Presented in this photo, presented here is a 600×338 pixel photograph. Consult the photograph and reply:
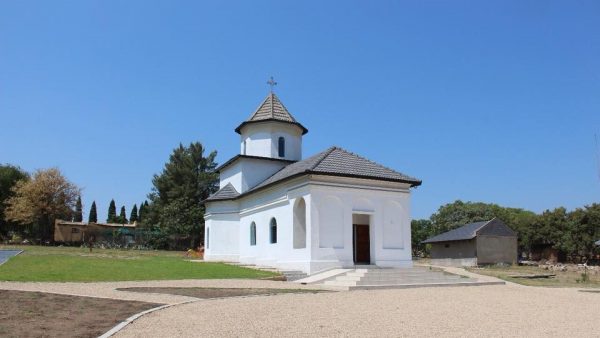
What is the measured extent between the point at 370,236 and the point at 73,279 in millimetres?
13176

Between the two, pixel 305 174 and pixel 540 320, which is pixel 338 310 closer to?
pixel 540 320

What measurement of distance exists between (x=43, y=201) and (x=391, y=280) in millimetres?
46607

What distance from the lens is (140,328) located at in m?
8.25

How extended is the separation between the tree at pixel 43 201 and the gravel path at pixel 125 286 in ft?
137

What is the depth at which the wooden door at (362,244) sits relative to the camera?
24047mm

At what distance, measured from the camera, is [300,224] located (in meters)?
24.1

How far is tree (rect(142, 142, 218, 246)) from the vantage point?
54.5m

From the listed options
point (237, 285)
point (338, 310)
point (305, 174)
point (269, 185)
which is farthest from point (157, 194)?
point (338, 310)

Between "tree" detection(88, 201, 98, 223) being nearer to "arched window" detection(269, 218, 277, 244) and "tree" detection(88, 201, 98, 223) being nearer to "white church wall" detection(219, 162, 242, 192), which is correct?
"white church wall" detection(219, 162, 242, 192)

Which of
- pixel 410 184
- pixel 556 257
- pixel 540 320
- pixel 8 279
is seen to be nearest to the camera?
pixel 540 320

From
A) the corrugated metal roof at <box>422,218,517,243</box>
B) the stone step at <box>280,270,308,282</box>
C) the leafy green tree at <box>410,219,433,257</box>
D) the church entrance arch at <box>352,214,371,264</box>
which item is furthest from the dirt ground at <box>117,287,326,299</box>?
the leafy green tree at <box>410,219,433,257</box>

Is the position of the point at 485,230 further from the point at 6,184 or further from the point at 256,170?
the point at 6,184

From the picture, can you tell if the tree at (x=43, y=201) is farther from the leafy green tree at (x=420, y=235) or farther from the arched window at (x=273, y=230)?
the leafy green tree at (x=420, y=235)

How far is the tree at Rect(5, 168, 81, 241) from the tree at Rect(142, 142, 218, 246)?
9.95 metres
